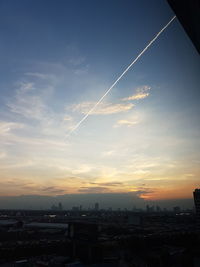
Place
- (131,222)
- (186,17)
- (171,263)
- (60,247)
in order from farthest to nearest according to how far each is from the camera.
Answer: (131,222) < (60,247) < (171,263) < (186,17)

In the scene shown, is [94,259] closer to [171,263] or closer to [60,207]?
[171,263]

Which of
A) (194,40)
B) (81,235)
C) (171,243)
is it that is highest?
(194,40)

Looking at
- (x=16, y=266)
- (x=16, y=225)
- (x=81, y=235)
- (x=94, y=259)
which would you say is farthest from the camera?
(x=16, y=225)

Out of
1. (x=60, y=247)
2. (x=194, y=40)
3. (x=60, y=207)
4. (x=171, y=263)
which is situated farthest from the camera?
(x=60, y=207)

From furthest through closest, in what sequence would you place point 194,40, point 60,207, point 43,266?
point 60,207
point 43,266
point 194,40

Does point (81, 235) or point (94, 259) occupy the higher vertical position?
point (81, 235)

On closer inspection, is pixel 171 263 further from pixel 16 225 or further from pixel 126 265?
pixel 16 225

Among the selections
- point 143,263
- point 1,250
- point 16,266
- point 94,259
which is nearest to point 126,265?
point 143,263

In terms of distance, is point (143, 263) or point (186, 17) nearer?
point (186, 17)

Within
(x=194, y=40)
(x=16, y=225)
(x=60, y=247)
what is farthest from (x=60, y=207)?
(x=194, y=40)
